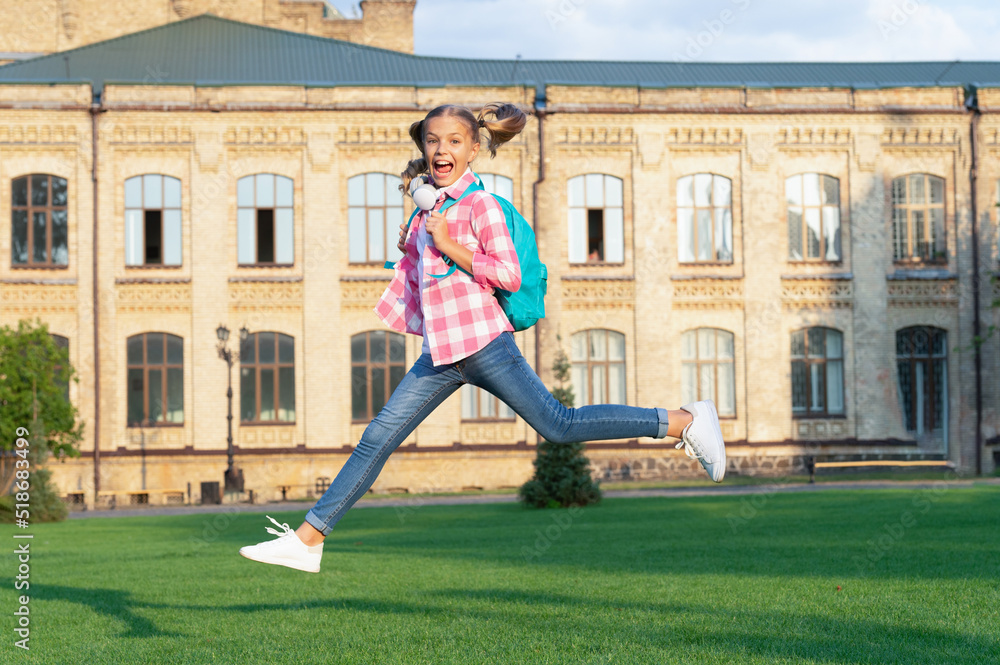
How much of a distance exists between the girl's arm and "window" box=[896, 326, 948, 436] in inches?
1086

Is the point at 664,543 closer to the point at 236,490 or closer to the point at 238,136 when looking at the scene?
the point at 236,490

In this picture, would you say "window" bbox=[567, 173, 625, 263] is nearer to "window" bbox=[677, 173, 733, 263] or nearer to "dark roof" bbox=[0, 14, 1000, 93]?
"window" bbox=[677, 173, 733, 263]

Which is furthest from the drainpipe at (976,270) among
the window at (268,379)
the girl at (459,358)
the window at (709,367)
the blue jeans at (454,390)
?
the blue jeans at (454,390)

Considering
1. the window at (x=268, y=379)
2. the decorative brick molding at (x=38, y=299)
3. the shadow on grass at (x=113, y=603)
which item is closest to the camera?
the shadow on grass at (x=113, y=603)

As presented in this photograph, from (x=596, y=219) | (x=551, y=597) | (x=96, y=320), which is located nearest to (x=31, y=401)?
(x=96, y=320)

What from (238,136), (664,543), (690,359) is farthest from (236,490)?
(664,543)

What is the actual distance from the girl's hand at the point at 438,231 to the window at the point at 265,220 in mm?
24587

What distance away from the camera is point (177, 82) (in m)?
28.9

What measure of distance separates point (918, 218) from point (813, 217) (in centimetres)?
307

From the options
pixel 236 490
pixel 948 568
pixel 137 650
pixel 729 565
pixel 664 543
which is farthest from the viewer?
pixel 236 490

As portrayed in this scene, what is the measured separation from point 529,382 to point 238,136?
83.2 ft

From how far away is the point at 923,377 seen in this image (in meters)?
30.6

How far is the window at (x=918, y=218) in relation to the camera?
30.7m

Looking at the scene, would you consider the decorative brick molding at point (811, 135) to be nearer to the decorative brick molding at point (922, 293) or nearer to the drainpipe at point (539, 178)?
the decorative brick molding at point (922, 293)
